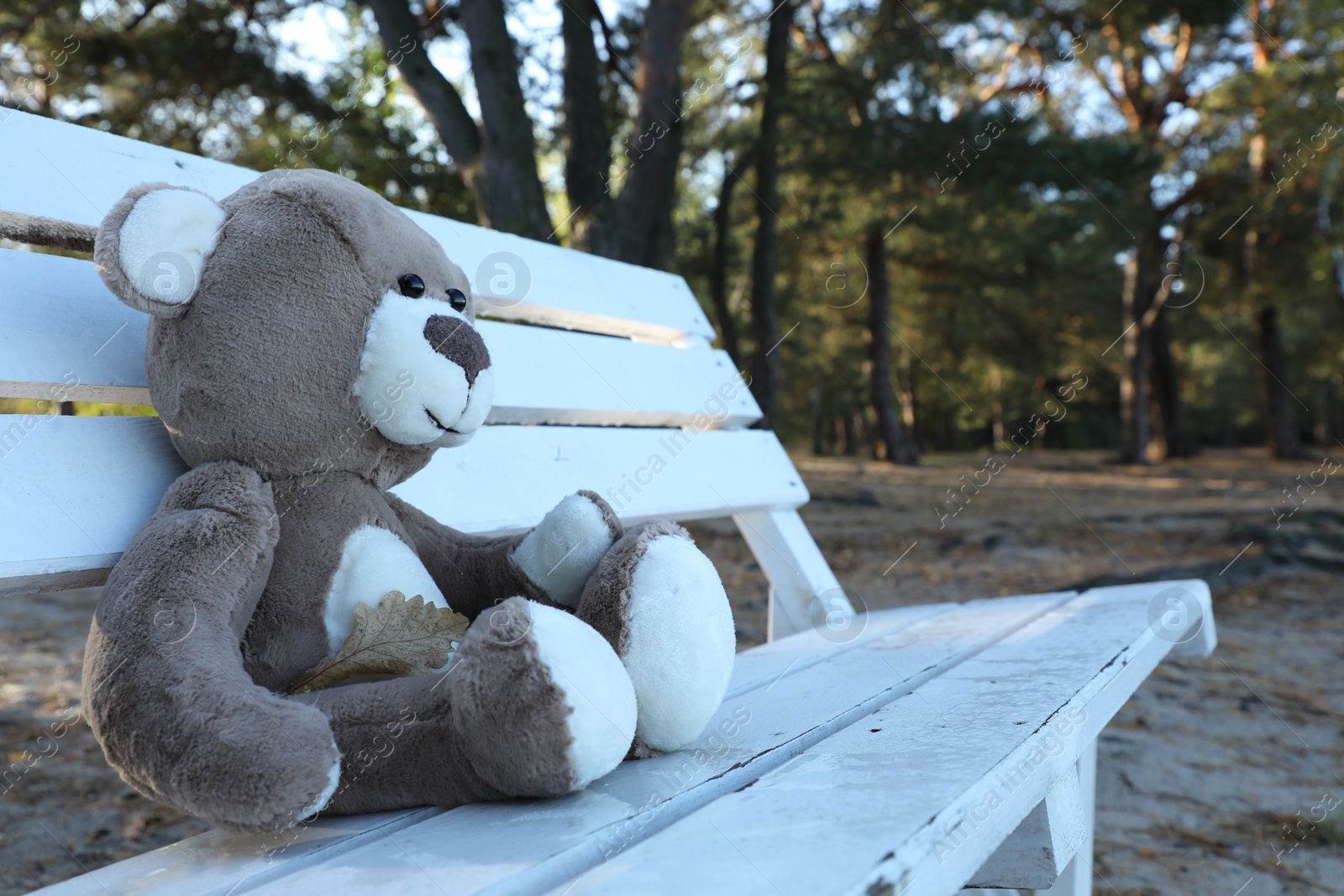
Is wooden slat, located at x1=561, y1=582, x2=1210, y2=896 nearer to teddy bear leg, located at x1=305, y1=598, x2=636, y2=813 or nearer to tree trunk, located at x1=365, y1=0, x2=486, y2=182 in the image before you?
teddy bear leg, located at x1=305, y1=598, x2=636, y2=813

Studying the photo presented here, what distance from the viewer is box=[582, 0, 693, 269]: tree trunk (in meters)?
4.95

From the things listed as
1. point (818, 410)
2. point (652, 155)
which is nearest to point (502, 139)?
point (652, 155)

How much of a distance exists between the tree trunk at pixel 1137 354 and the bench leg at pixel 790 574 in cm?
1440

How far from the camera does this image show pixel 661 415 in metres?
2.11

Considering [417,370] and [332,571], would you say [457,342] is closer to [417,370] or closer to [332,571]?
[417,370]

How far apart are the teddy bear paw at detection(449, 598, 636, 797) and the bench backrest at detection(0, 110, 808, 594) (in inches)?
21.7

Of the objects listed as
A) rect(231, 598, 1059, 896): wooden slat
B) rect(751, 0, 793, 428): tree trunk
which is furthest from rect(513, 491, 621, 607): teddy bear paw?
rect(751, 0, 793, 428): tree trunk

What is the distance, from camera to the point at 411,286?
3.67 feet

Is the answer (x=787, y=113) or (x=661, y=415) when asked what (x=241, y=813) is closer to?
(x=661, y=415)

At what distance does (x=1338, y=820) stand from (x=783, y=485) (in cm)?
156

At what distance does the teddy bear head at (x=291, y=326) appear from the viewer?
38.7 inches

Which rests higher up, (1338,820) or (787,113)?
(787,113)

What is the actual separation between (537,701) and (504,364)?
3.50 feet

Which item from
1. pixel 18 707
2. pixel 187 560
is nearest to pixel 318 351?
pixel 187 560
